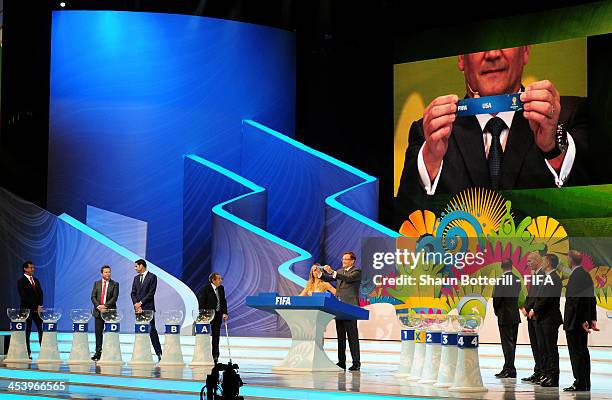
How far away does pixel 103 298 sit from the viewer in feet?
38.3

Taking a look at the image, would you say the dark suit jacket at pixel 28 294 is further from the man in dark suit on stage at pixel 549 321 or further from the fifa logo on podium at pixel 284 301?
the man in dark suit on stage at pixel 549 321

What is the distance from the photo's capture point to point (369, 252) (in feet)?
50.6

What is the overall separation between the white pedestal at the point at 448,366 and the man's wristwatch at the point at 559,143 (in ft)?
26.6

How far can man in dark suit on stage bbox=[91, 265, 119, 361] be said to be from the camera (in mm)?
11562

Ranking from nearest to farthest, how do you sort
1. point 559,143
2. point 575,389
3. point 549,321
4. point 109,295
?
1. point 575,389
2. point 549,321
3. point 109,295
4. point 559,143

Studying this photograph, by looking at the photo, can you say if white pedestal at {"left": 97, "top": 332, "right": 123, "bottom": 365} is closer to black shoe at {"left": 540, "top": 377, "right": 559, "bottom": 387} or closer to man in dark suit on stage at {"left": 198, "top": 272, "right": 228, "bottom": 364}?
man in dark suit on stage at {"left": 198, "top": 272, "right": 228, "bottom": 364}

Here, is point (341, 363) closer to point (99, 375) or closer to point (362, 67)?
point (99, 375)

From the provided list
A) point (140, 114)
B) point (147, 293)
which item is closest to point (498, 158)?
point (140, 114)

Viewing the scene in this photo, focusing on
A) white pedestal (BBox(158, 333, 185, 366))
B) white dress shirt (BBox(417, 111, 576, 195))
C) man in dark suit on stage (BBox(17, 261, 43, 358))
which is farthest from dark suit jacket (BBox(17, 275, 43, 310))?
white dress shirt (BBox(417, 111, 576, 195))

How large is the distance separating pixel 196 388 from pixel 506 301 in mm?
3238

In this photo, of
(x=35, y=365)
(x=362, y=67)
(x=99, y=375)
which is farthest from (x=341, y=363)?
(x=362, y=67)

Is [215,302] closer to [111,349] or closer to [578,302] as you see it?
[111,349]

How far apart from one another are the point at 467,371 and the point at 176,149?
10.4m

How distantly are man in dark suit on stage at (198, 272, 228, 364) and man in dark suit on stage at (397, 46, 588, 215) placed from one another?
6.66 meters
